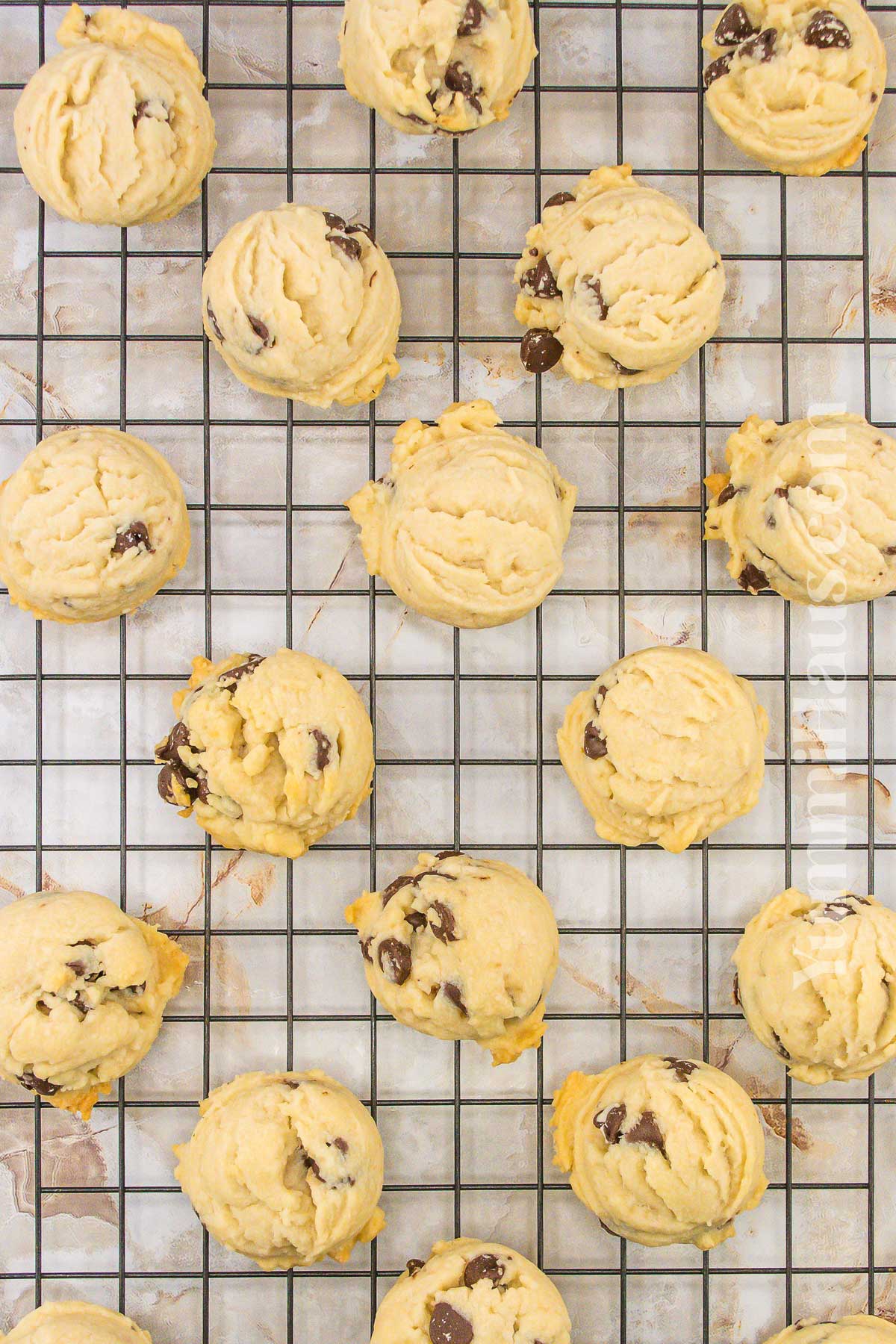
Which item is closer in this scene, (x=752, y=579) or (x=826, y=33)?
(x=826, y=33)

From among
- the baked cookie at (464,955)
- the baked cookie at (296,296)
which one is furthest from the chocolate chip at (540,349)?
the baked cookie at (464,955)

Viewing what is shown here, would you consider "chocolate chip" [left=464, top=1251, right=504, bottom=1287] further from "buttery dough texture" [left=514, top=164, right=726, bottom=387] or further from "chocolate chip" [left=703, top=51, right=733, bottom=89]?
"chocolate chip" [left=703, top=51, right=733, bottom=89]

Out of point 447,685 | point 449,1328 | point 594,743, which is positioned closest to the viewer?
point 449,1328

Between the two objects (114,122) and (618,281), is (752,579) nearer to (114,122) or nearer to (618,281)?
(618,281)

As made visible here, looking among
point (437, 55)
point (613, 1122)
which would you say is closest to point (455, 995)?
point (613, 1122)

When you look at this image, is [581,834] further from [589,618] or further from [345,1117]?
[345,1117]

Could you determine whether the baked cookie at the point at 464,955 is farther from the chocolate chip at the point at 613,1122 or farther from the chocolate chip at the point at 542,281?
the chocolate chip at the point at 542,281
